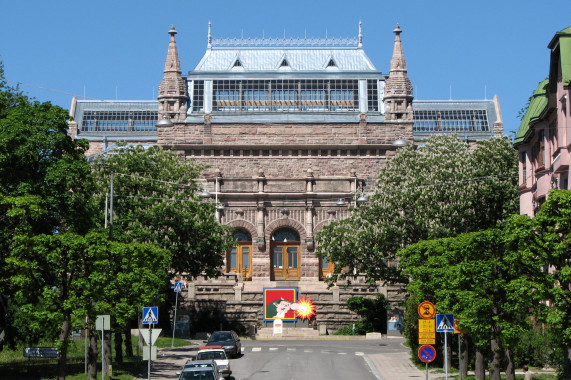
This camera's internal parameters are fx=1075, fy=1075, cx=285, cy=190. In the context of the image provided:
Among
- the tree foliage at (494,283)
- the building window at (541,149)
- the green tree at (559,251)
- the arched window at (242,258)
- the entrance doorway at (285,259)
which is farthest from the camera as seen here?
the entrance doorway at (285,259)

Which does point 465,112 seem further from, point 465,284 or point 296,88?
point 465,284

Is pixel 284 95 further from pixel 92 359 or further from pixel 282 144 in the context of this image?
pixel 92 359

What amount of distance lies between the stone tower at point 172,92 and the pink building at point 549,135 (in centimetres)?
3443

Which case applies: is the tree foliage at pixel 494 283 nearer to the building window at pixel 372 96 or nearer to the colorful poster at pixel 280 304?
the colorful poster at pixel 280 304

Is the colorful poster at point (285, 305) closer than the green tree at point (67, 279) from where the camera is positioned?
No

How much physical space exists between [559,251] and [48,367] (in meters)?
20.9

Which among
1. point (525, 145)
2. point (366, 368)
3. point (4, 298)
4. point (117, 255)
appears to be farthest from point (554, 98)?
point (4, 298)

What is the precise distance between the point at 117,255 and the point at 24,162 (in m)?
5.57

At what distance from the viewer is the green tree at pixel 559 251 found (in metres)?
27.9

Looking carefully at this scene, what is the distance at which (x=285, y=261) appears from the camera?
2808 inches

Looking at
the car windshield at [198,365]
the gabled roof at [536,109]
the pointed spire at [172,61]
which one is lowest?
the car windshield at [198,365]

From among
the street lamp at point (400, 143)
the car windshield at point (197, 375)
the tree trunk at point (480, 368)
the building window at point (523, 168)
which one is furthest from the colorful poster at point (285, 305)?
the car windshield at point (197, 375)

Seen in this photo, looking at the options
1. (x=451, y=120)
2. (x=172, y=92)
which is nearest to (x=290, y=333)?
(x=172, y=92)

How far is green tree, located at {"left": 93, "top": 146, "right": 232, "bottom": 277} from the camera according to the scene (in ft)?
169
